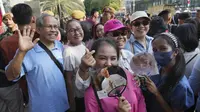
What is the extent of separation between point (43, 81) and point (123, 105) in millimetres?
975

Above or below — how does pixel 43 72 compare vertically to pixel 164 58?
below

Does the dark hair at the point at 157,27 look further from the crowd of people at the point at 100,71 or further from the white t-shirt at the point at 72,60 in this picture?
the white t-shirt at the point at 72,60

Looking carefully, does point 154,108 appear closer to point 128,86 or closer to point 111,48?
point 128,86

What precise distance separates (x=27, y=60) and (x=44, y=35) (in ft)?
1.13

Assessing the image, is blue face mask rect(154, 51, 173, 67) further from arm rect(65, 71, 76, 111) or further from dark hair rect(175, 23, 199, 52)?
arm rect(65, 71, 76, 111)

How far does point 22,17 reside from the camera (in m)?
2.80

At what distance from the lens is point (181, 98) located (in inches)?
72.2

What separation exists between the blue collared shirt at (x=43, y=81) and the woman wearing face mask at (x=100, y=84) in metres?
0.57

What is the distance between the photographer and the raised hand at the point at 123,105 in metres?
1.61

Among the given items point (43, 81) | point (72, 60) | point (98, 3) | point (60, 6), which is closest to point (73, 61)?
point (72, 60)

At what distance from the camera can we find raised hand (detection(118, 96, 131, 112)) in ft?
5.27

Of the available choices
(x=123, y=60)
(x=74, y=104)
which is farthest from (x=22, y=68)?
(x=123, y=60)

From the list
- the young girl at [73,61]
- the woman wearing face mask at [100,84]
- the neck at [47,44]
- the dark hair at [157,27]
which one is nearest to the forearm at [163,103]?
the woman wearing face mask at [100,84]

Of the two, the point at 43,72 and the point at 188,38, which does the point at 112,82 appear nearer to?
the point at 43,72
